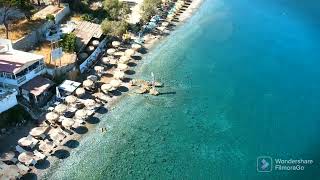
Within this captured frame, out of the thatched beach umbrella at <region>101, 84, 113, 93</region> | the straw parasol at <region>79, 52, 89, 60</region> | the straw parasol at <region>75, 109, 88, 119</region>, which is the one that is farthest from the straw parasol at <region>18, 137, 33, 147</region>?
the straw parasol at <region>79, 52, 89, 60</region>

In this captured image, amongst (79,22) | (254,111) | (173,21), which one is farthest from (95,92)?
(173,21)

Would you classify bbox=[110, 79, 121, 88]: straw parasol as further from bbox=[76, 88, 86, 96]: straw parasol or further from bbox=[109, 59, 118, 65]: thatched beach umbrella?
bbox=[109, 59, 118, 65]: thatched beach umbrella

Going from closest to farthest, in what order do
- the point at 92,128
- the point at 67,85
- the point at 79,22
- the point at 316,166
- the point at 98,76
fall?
1. the point at 316,166
2. the point at 92,128
3. the point at 67,85
4. the point at 98,76
5. the point at 79,22

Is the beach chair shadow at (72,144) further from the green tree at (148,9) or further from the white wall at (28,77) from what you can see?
the green tree at (148,9)

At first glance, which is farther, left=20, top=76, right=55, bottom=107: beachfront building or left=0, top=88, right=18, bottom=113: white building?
A: left=20, top=76, right=55, bottom=107: beachfront building

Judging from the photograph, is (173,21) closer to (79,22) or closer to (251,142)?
(79,22)

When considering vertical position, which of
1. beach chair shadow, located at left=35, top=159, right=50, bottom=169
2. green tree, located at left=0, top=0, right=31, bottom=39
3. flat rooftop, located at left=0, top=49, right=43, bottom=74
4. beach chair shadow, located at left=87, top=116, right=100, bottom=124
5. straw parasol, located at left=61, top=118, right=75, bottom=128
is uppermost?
green tree, located at left=0, top=0, right=31, bottom=39

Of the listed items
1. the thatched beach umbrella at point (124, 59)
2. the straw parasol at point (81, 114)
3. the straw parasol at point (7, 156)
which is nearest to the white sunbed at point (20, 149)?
the straw parasol at point (7, 156)
